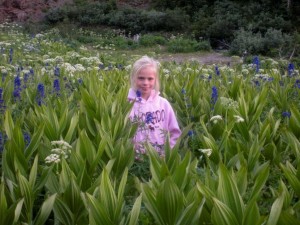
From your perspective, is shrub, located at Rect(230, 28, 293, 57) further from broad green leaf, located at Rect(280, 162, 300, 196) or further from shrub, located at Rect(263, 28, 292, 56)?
broad green leaf, located at Rect(280, 162, 300, 196)

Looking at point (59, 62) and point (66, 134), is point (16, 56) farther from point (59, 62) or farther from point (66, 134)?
point (66, 134)

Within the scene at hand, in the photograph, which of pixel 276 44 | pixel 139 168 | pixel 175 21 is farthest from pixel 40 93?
pixel 175 21

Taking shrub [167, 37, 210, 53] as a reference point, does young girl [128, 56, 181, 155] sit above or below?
above

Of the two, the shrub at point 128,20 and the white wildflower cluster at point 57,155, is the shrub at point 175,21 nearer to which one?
the shrub at point 128,20

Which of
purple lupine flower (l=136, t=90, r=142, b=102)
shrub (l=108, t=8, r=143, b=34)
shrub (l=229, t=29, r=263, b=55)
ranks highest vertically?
purple lupine flower (l=136, t=90, r=142, b=102)

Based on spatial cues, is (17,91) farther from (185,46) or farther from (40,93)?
(185,46)

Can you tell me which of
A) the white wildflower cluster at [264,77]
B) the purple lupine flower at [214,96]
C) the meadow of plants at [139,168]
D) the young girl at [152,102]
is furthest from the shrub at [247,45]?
the young girl at [152,102]

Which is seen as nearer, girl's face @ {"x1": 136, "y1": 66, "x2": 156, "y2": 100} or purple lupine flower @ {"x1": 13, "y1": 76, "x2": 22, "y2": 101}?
girl's face @ {"x1": 136, "y1": 66, "x2": 156, "y2": 100}

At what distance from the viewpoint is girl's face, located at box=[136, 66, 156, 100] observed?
3480mm

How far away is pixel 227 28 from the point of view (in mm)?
16578

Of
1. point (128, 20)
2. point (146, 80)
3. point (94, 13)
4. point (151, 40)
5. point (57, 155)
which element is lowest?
point (151, 40)

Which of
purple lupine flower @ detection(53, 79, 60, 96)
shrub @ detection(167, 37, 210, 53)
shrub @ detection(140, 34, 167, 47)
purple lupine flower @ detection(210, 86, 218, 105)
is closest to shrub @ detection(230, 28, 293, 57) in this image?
shrub @ detection(167, 37, 210, 53)

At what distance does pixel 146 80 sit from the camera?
348 centimetres

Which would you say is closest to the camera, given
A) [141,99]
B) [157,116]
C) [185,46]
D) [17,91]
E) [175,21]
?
[141,99]
